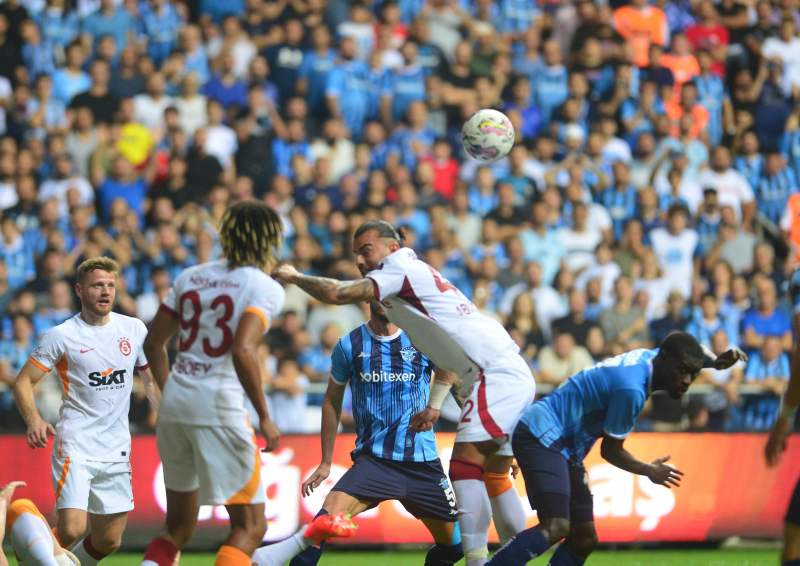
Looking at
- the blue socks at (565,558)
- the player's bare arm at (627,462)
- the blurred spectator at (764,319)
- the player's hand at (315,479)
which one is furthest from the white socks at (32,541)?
the blurred spectator at (764,319)

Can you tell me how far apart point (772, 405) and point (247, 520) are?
8055 millimetres

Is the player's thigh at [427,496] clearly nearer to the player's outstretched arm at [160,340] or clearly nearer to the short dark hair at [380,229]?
the short dark hair at [380,229]

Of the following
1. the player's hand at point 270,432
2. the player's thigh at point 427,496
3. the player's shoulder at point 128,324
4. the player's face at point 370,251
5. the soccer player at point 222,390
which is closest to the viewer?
the player's hand at point 270,432

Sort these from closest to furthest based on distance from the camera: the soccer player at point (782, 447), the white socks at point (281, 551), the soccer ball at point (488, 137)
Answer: the soccer player at point (782, 447), the white socks at point (281, 551), the soccer ball at point (488, 137)

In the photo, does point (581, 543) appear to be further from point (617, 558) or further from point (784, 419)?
point (617, 558)

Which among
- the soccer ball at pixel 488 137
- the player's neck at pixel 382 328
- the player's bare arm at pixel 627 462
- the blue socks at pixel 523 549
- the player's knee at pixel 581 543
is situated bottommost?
the player's knee at pixel 581 543

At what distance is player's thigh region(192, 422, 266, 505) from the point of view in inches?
204

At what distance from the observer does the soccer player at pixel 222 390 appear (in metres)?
5.18

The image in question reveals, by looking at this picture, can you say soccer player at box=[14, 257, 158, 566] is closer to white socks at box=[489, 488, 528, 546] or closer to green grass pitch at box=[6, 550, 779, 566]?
green grass pitch at box=[6, 550, 779, 566]

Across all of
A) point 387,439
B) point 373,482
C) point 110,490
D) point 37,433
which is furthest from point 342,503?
point 37,433

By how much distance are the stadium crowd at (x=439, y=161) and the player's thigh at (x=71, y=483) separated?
3660mm

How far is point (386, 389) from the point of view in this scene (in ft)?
22.5

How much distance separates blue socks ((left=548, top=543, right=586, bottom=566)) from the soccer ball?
13.5 feet

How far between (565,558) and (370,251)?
233cm
